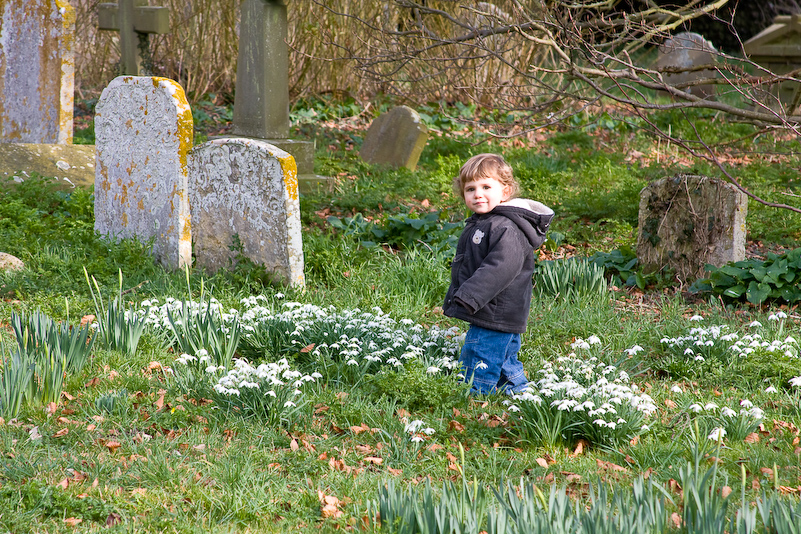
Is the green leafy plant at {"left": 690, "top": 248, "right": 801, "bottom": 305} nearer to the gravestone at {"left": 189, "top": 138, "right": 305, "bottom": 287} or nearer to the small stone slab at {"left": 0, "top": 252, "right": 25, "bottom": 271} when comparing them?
the gravestone at {"left": 189, "top": 138, "right": 305, "bottom": 287}

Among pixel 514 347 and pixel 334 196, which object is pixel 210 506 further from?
pixel 334 196

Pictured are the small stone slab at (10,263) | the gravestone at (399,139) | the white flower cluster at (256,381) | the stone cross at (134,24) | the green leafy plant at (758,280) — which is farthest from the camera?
the stone cross at (134,24)

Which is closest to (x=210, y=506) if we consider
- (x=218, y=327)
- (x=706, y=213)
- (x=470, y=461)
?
(x=470, y=461)

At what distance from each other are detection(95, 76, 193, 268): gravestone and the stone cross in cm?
392

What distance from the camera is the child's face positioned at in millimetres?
3443

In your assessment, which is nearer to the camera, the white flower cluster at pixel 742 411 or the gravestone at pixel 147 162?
the white flower cluster at pixel 742 411

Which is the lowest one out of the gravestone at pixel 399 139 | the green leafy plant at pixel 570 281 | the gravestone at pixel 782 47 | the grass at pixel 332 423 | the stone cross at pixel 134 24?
the grass at pixel 332 423

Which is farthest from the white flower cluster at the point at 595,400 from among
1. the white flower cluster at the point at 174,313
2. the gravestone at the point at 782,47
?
the gravestone at the point at 782,47

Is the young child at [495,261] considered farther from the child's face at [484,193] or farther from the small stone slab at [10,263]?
the small stone slab at [10,263]

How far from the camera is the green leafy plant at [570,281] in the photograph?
488cm

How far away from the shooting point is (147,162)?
5312 mm

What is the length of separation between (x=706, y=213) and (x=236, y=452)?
12.6 ft

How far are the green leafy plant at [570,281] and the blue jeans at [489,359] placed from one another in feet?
4.49

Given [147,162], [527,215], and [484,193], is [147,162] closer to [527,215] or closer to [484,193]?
→ [484,193]
